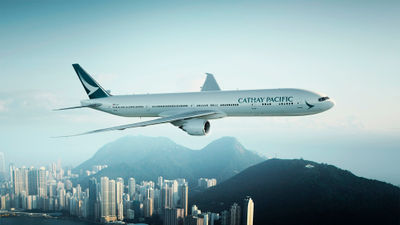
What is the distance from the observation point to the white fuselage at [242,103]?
73.8ft

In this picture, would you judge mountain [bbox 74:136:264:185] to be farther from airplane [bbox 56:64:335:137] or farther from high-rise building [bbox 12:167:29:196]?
airplane [bbox 56:64:335:137]

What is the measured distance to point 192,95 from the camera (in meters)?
26.2

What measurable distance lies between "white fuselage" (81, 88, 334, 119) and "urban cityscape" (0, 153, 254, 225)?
23637 millimetres

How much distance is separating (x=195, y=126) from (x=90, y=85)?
16929mm

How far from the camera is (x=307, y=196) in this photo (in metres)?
60.2

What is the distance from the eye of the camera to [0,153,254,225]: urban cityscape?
49.4m

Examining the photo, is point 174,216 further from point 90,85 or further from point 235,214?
point 90,85

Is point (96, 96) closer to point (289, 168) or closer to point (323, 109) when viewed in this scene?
point (323, 109)

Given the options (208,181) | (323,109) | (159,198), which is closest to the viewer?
(323,109)

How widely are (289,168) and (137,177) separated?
72.6 m

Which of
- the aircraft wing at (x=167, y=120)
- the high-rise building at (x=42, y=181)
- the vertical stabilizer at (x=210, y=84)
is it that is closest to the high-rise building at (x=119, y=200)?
the high-rise building at (x=42, y=181)

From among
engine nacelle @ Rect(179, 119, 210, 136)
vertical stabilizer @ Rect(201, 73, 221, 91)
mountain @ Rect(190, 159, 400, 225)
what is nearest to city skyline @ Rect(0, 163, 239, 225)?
mountain @ Rect(190, 159, 400, 225)

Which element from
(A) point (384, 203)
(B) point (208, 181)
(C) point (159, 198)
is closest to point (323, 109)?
(A) point (384, 203)

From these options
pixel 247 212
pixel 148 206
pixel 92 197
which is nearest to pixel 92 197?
pixel 92 197
